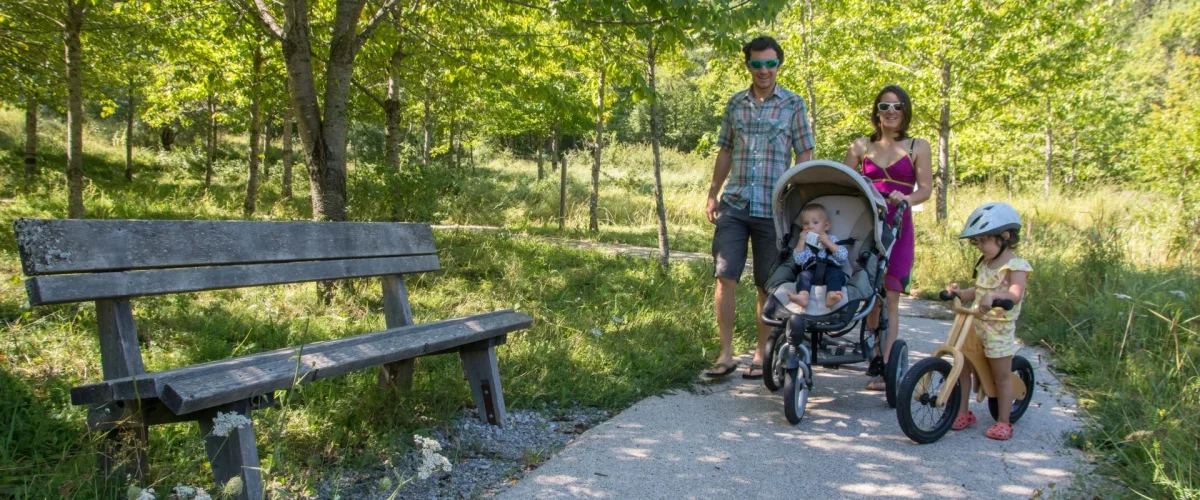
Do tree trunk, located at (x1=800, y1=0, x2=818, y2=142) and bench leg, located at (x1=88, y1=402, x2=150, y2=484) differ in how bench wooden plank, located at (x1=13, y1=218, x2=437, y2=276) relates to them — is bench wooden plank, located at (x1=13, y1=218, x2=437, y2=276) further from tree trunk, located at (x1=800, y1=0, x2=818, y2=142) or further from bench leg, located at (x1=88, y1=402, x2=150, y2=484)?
tree trunk, located at (x1=800, y1=0, x2=818, y2=142)

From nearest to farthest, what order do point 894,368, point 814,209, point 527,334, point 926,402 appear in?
1. point 926,402
2. point 894,368
3. point 814,209
4. point 527,334

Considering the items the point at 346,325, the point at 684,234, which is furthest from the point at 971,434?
the point at 684,234

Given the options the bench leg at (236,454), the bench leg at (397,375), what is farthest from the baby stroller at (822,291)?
the bench leg at (236,454)

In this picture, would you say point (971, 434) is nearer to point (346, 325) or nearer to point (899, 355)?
point (899, 355)

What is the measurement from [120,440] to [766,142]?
392cm

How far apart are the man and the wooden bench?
1.86 m

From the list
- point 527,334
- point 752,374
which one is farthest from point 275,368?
point 752,374

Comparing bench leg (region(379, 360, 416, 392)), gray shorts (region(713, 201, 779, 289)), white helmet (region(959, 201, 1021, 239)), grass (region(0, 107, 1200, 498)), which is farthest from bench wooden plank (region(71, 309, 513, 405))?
white helmet (region(959, 201, 1021, 239))

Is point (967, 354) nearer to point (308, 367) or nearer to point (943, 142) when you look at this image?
point (308, 367)

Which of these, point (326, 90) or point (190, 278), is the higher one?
point (326, 90)

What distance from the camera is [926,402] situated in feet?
12.5

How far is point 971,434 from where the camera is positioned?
3969mm

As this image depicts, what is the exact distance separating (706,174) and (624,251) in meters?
15.1

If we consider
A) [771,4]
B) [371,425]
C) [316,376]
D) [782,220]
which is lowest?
[371,425]
